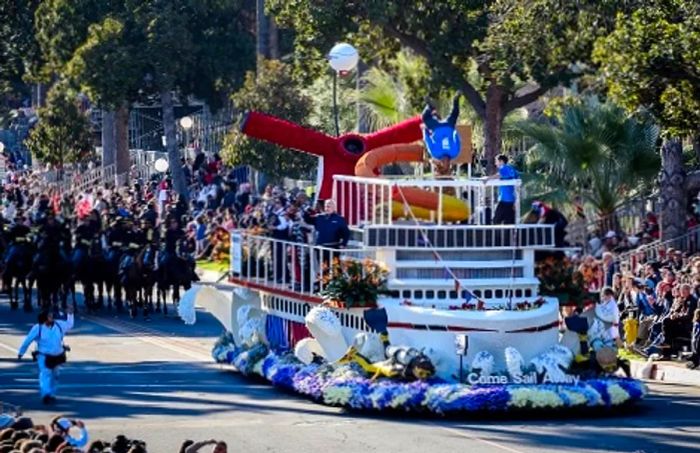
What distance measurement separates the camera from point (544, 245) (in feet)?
81.5

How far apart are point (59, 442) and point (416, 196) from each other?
1025 cm

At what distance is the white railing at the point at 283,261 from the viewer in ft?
82.4

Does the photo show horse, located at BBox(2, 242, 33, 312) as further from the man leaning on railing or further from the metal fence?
the man leaning on railing

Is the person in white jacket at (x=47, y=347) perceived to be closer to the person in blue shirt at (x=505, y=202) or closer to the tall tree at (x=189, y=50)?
the person in blue shirt at (x=505, y=202)

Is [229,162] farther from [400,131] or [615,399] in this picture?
[615,399]

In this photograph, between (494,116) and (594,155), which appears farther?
(494,116)

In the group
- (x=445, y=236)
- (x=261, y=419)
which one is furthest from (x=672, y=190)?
(x=261, y=419)

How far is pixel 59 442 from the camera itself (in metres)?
15.8

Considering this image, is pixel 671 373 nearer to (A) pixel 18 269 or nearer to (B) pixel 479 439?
(B) pixel 479 439

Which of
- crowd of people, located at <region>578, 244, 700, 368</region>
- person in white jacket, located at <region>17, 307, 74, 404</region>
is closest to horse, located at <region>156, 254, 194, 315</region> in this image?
crowd of people, located at <region>578, 244, 700, 368</region>

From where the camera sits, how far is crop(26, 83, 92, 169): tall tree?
2378 inches

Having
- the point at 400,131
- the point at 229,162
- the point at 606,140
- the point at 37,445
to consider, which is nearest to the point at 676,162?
the point at 606,140

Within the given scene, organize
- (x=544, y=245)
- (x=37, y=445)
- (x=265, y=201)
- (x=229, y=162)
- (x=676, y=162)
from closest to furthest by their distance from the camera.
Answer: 1. (x=37, y=445)
2. (x=544, y=245)
3. (x=676, y=162)
4. (x=265, y=201)
5. (x=229, y=162)

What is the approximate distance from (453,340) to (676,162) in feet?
39.7
